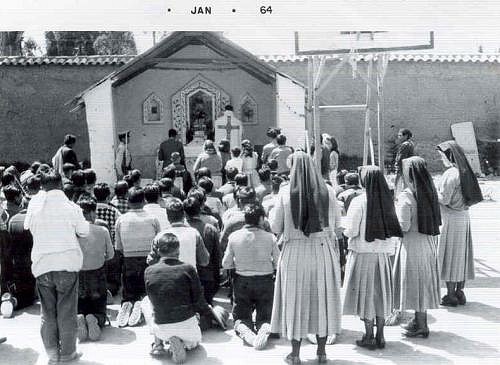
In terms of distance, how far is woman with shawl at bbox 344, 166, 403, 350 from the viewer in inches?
185

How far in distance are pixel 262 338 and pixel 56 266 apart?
5.67ft

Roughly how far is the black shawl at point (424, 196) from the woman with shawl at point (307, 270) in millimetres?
814

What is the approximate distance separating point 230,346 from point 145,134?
10.8 m

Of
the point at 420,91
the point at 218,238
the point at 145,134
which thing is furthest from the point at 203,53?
the point at 218,238

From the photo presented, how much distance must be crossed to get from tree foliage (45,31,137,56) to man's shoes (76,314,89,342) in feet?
72.1

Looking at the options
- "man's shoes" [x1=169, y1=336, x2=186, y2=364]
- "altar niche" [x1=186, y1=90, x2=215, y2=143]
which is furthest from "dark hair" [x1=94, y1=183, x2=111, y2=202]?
"altar niche" [x1=186, y1=90, x2=215, y2=143]

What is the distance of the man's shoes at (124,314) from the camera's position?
18.0 feet

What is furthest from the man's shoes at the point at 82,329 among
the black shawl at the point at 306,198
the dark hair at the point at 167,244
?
the black shawl at the point at 306,198

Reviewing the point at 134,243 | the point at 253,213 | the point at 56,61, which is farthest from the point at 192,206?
the point at 56,61

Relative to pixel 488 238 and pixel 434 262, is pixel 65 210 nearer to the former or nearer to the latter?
pixel 434 262

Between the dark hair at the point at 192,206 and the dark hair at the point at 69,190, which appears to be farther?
the dark hair at the point at 69,190

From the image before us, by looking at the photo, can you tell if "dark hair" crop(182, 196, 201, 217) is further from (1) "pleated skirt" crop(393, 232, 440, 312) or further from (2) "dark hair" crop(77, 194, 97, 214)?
(1) "pleated skirt" crop(393, 232, 440, 312)

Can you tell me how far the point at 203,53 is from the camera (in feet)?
47.8

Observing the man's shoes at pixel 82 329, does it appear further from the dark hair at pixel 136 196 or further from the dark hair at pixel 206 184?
the dark hair at pixel 206 184
